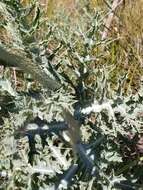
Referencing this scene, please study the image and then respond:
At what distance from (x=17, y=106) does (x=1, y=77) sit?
13 cm

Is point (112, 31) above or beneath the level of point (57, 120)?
above

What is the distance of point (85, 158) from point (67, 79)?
229 mm

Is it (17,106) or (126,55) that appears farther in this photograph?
(126,55)

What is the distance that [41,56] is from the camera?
1.35 meters

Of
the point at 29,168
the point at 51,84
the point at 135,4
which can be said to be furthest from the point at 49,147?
the point at 135,4

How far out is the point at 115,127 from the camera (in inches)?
53.1

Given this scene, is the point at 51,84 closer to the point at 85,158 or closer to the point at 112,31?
the point at 85,158

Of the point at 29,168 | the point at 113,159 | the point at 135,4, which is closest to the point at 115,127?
the point at 113,159

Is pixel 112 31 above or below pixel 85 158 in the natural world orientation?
above

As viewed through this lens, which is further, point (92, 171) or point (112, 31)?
point (112, 31)

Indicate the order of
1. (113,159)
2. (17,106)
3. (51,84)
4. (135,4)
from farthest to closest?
(135,4) < (113,159) < (17,106) < (51,84)

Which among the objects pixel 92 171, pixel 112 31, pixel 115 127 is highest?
pixel 112 31

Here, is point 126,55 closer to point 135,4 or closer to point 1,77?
point 135,4

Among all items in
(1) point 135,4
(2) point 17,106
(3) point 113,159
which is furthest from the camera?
(1) point 135,4
